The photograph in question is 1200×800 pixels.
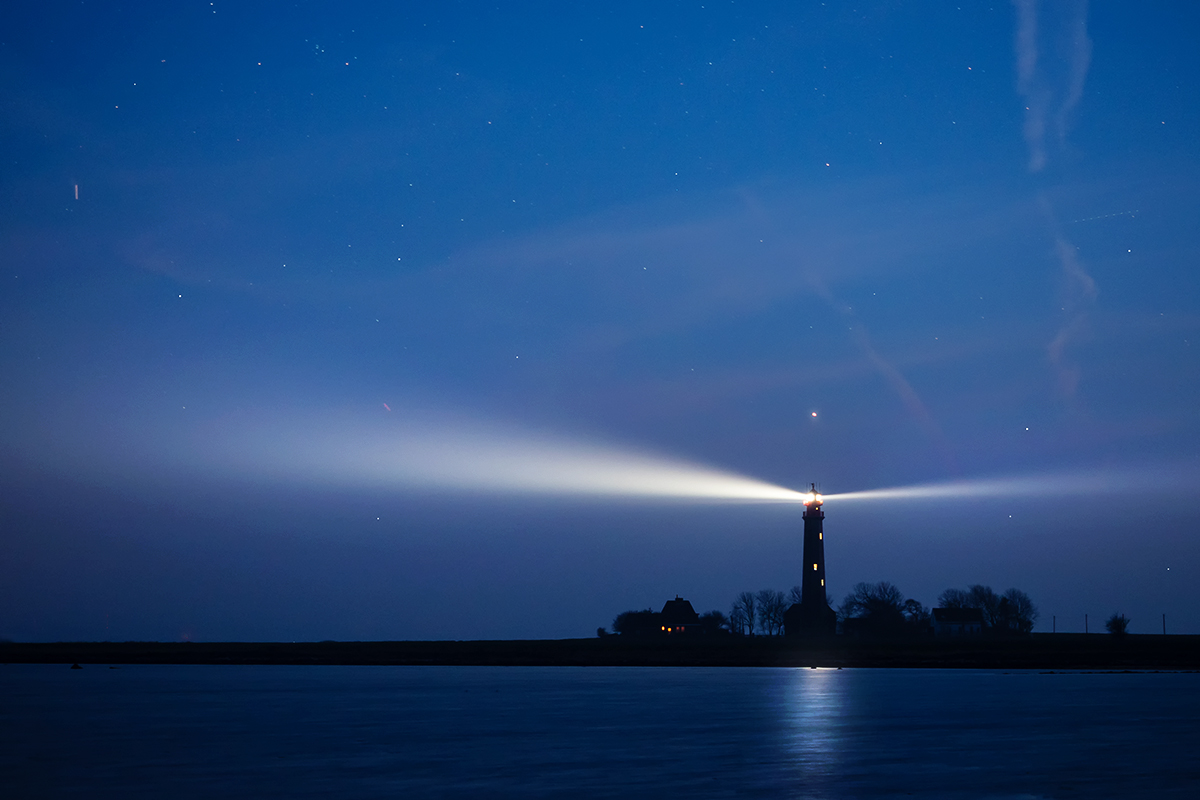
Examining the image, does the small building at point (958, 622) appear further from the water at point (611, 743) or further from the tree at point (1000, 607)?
the water at point (611, 743)

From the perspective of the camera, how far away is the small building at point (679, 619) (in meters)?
162

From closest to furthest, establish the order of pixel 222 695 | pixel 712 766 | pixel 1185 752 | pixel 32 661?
1. pixel 712 766
2. pixel 1185 752
3. pixel 222 695
4. pixel 32 661

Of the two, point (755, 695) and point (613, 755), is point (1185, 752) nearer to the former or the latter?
point (613, 755)

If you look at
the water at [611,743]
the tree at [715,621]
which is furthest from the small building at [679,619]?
the water at [611,743]

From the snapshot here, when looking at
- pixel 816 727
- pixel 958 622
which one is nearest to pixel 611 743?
pixel 816 727

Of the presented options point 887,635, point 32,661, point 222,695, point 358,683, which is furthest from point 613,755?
point 32,661

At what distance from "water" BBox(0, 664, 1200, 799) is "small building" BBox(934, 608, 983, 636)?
316 feet

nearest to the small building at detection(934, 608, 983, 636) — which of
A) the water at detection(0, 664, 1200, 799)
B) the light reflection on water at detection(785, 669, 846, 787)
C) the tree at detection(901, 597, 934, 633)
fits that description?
the tree at detection(901, 597, 934, 633)

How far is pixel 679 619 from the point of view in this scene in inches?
6452

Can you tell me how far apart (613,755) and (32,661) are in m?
130

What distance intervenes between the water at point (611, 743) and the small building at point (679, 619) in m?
102

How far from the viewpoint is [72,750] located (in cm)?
3070

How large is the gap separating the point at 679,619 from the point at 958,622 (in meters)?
39.2

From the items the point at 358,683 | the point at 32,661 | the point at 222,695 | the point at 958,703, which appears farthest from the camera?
the point at 32,661
